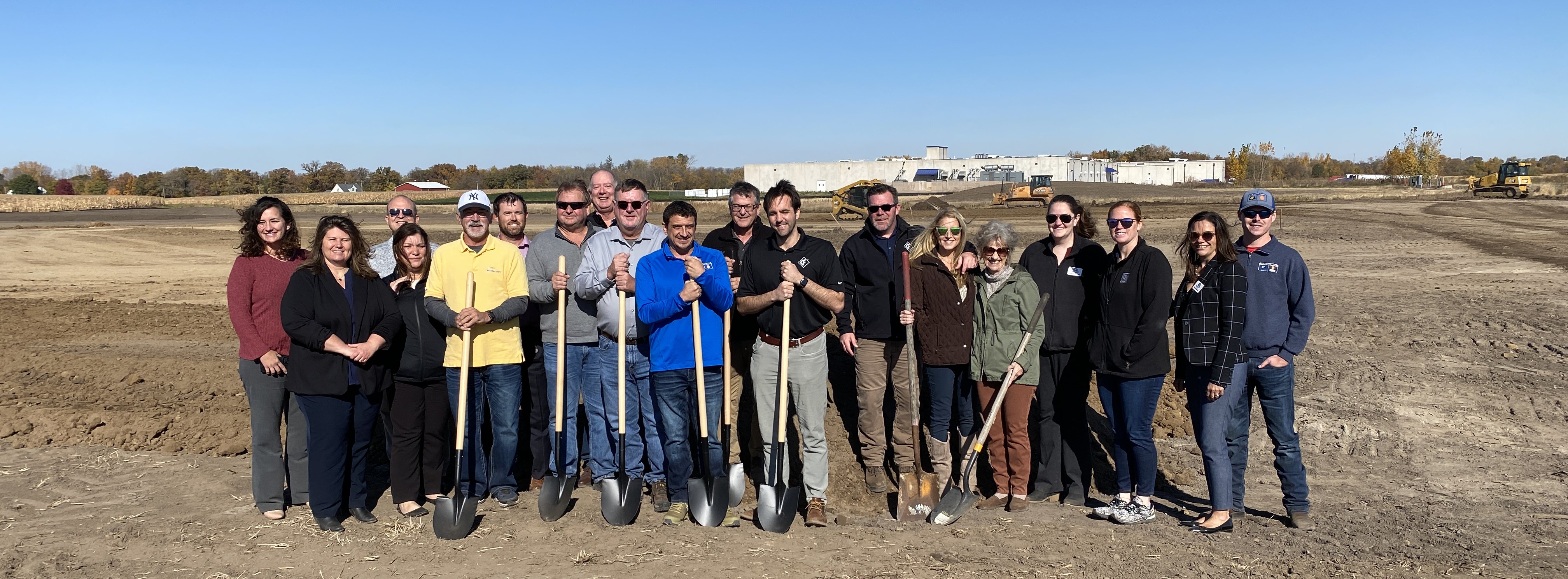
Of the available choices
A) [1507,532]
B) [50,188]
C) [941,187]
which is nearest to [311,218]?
[1507,532]

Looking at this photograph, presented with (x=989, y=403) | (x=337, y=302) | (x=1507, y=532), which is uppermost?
(x=337, y=302)

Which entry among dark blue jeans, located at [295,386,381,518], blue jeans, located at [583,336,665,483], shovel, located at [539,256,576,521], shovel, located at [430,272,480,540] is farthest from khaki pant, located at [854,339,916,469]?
dark blue jeans, located at [295,386,381,518]

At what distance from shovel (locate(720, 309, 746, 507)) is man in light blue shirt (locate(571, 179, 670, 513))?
1.43 feet

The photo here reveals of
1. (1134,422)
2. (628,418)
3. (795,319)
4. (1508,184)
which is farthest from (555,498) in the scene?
(1508,184)

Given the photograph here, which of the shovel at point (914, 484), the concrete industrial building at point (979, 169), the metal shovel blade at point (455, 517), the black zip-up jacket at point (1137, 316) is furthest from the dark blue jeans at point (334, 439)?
the concrete industrial building at point (979, 169)

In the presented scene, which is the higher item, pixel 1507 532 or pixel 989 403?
pixel 989 403

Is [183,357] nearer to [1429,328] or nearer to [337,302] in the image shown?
[337,302]

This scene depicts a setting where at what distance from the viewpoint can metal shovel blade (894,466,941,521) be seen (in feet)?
20.0

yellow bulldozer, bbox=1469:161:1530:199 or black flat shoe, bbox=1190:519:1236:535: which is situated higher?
yellow bulldozer, bbox=1469:161:1530:199

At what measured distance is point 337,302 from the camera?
5516 millimetres

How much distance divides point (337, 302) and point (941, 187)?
77.6 m

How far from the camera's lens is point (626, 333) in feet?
19.4

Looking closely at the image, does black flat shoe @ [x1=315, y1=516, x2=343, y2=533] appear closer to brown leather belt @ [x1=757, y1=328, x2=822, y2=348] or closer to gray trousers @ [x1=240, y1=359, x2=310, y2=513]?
gray trousers @ [x1=240, y1=359, x2=310, y2=513]

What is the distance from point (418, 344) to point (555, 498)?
132 centimetres
